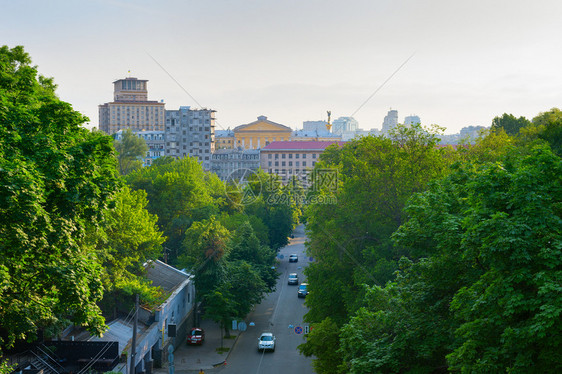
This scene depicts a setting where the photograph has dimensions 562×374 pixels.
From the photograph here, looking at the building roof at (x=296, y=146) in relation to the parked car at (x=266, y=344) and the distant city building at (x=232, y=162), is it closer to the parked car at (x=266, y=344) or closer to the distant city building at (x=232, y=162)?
the distant city building at (x=232, y=162)

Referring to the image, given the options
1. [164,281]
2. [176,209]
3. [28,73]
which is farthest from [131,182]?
[28,73]

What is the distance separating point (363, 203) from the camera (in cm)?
3647

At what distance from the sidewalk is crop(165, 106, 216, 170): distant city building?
372 feet

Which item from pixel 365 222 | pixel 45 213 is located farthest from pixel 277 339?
pixel 45 213

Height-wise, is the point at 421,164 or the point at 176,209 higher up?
the point at 421,164

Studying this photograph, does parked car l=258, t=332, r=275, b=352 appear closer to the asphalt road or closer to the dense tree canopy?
the asphalt road

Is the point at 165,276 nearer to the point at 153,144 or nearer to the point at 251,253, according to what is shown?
the point at 251,253

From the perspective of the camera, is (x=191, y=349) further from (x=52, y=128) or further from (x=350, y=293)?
(x=52, y=128)

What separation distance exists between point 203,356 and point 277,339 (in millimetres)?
6934

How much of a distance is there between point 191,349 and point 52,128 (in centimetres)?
2750

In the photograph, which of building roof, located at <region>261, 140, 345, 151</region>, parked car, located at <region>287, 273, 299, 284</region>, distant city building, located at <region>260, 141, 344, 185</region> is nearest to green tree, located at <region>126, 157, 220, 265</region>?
parked car, located at <region>287, 273, 299, 284</region>

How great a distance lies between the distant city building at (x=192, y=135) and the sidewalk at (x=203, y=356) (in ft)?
372

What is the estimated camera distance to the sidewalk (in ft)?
129

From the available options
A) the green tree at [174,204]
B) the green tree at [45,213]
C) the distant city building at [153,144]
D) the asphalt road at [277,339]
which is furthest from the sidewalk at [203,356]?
the distant city building at [153,144]
